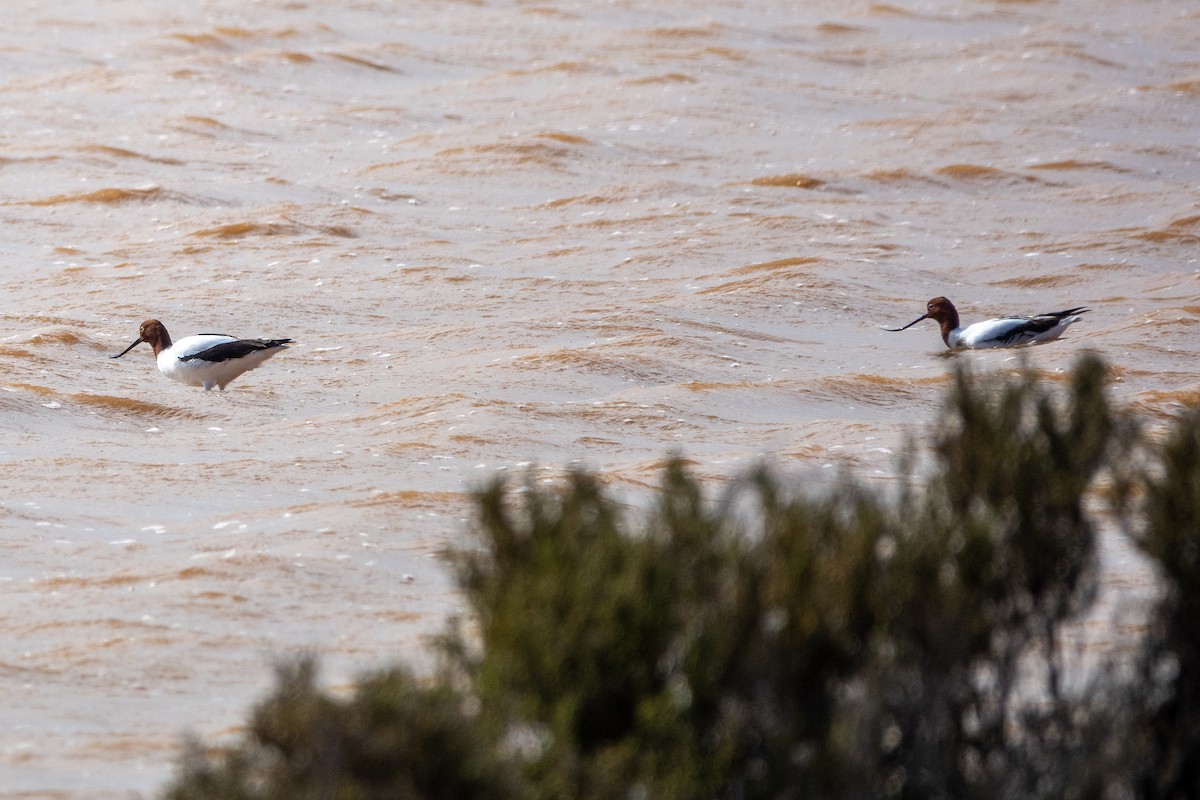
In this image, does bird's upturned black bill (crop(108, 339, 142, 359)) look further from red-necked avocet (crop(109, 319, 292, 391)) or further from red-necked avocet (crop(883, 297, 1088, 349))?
red-necked avocet (crop(883, 297, 1088, 349))

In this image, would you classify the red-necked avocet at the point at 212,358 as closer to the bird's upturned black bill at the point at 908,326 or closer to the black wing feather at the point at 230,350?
the black wing feather at the point at 230,350

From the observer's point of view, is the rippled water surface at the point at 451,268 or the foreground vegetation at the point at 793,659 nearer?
the foreground vegetation at the point at 793,659

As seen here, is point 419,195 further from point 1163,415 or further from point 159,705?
point 159,705

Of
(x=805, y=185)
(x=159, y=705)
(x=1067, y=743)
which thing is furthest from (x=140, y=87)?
(x=1067, y=743)

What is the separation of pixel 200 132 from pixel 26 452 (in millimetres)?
7155

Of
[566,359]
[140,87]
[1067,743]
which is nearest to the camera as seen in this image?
[1067,743]

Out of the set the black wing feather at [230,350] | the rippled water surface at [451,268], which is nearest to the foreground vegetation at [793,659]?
the rippled water surface at [451,268]

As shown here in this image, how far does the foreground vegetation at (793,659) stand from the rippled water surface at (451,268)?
3.59ft

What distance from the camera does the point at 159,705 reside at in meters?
4.15

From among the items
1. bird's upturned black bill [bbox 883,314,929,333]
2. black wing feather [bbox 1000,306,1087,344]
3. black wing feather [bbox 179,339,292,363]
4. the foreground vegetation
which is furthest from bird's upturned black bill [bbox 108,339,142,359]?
the foreground vegetation

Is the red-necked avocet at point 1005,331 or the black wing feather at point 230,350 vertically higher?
the black wing feather at point 230,350

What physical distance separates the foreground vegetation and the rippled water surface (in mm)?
1095

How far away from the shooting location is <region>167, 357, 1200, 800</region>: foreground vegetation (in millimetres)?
2496

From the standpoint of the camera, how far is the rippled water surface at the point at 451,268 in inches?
202
